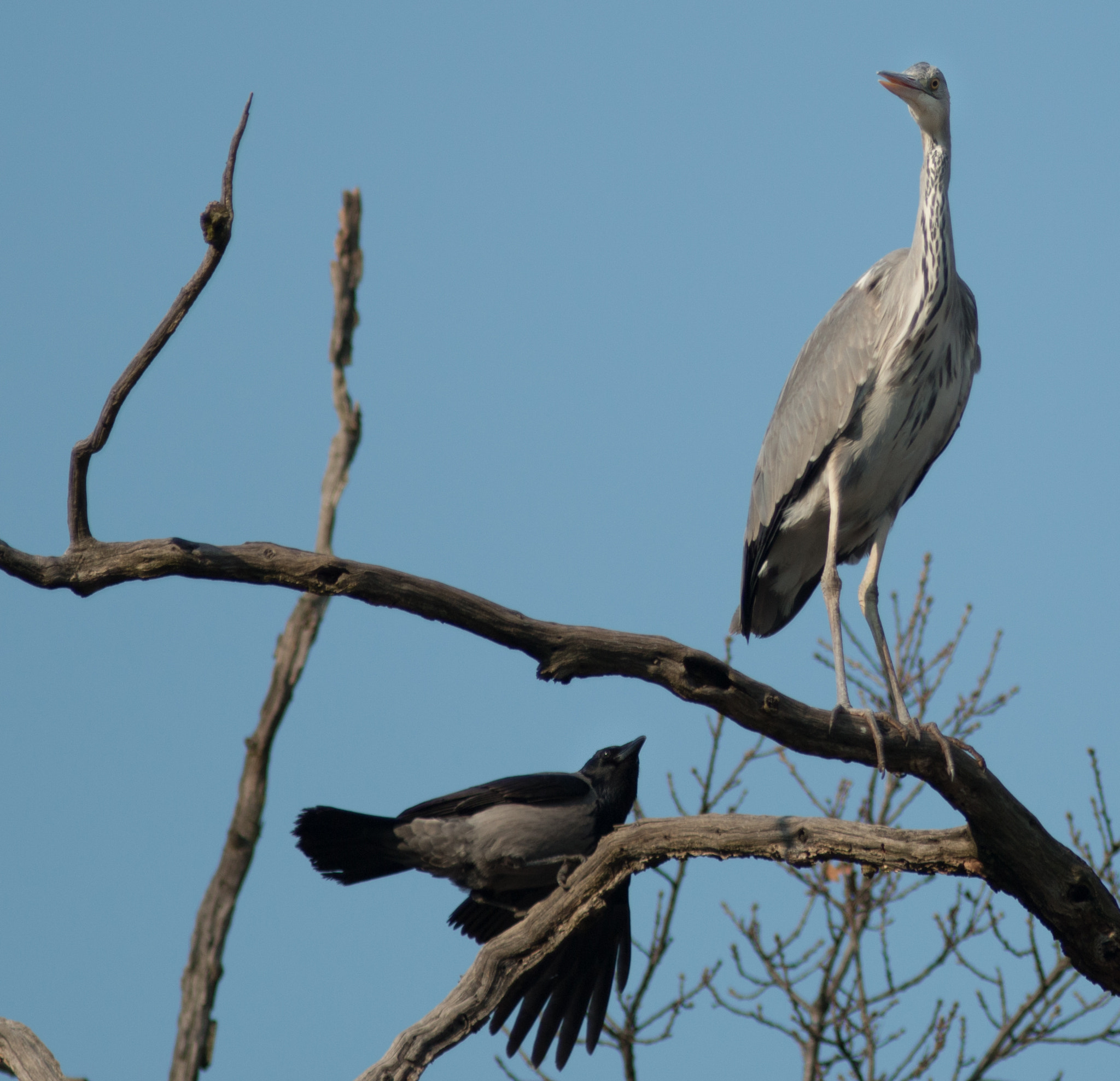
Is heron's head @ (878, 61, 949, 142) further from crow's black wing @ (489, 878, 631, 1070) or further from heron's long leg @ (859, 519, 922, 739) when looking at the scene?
crow's black wing @ (489, 878, 631, 1070)

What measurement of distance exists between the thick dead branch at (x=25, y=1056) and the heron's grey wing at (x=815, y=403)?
13.8 ft

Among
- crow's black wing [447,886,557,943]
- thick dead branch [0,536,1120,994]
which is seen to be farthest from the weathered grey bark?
thick dead branch [0,536,1120,994]

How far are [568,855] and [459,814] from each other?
50 cm

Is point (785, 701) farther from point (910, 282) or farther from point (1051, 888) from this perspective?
point (910, 282)

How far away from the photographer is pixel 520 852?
5.58 m

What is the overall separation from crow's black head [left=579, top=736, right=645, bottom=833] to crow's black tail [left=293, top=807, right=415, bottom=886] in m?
0.88

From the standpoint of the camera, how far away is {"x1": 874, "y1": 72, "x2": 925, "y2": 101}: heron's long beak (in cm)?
686

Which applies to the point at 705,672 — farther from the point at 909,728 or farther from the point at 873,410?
the point at 873,410

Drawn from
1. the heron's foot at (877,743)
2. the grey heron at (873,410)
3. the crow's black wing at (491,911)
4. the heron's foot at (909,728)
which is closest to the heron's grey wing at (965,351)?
the grey heron at (873,410)

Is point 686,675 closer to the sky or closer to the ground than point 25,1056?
closer to the sky

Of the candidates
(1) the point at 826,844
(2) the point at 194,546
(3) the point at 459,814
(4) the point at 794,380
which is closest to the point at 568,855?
(3) the point at 459,814

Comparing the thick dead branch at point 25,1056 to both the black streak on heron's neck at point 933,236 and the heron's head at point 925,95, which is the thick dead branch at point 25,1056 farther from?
the heron's head at point 925,95

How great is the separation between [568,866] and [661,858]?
90cm

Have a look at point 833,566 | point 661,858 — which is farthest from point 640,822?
point 833,566
